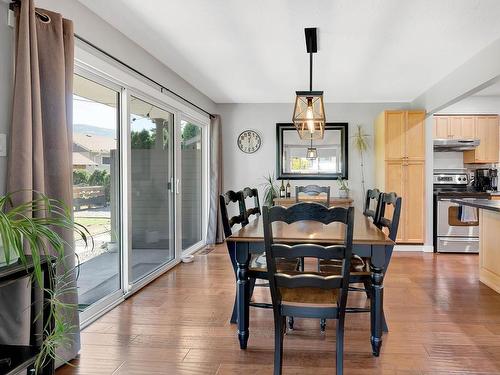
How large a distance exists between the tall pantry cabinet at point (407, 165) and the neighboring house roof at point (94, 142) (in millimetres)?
3980

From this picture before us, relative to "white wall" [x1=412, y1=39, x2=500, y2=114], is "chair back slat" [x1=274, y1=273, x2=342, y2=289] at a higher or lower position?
lower

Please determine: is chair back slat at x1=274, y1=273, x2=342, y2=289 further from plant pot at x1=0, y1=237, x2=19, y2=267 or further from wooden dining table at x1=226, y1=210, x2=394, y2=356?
plant pot at x1=0, y1=237, x2=19, y2=267

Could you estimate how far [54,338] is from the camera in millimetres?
1694

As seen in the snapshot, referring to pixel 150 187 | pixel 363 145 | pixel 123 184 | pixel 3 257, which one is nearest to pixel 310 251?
pixel 3 257

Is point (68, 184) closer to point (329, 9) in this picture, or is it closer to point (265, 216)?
point (265, 216)

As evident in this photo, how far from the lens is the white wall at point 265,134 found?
637 cm

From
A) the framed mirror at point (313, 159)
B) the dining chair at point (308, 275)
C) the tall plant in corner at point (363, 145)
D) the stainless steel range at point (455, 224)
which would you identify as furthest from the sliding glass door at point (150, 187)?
the stainless steel range at point (455, 224)

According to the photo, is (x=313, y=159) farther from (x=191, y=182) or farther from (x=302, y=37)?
(x=302, y=37)

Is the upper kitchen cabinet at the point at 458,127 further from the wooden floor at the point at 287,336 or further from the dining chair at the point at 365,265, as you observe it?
the dining chair at the point at 365,265

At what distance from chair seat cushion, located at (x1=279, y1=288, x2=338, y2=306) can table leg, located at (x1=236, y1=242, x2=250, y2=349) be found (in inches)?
11.5

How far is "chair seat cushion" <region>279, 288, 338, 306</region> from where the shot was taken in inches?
83.0

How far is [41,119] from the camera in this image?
216 centimetres

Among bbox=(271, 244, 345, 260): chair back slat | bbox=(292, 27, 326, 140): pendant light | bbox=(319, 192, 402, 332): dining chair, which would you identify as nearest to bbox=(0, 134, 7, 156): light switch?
bbox=(271, 244, 345, 260): chair back slat

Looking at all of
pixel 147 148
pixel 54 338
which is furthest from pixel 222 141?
pixel 54 338
